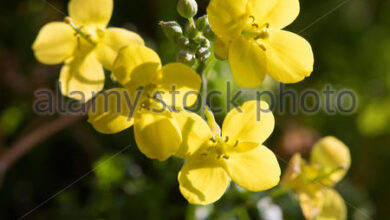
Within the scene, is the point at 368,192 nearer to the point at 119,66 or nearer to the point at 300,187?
the point at 300,187

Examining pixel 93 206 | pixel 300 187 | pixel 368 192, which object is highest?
pixel 300 187

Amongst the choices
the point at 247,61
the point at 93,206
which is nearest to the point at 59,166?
the point at 93,206

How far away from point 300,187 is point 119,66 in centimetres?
91

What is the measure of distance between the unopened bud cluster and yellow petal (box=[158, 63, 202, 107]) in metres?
0.10

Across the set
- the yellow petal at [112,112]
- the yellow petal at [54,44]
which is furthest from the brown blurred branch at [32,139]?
the yellow petal at [112,112]

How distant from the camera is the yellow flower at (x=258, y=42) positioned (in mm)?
1313

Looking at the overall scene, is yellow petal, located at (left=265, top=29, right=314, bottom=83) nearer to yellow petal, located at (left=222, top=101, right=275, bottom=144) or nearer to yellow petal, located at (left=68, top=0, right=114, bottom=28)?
yellow petal, located at (left=222, top=101, right=275, bottom=144)

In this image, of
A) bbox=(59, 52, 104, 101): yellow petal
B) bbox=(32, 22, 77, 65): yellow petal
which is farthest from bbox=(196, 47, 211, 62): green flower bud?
bbox=(32, 22, 77, 65): yellow petal

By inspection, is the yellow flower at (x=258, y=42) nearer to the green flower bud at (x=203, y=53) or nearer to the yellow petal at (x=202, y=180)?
the green flower bud at (x=203, y=53)

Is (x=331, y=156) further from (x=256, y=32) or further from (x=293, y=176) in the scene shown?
(x=256, y=32)

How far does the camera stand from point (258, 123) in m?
1.36

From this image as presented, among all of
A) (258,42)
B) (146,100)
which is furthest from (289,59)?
(146,100)

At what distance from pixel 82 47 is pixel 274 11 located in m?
0.64

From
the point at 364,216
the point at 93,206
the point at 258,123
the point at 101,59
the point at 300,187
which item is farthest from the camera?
the point at 364,216
